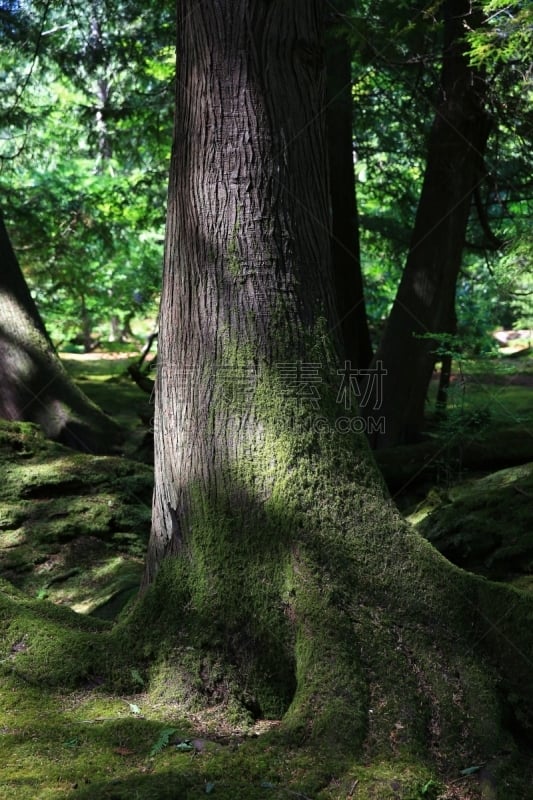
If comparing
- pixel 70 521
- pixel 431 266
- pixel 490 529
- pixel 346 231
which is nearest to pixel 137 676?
pixel 490 529

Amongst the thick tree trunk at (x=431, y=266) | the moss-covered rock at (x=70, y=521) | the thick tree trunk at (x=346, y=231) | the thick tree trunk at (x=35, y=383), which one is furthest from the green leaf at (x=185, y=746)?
the thick tree trunk at (x=346, y=231)

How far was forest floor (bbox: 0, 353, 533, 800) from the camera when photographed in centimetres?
274

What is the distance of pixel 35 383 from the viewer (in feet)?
25.5

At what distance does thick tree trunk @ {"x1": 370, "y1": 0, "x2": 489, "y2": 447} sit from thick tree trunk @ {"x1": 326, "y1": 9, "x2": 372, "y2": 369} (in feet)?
2.81

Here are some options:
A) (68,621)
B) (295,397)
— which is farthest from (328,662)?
(68,621)

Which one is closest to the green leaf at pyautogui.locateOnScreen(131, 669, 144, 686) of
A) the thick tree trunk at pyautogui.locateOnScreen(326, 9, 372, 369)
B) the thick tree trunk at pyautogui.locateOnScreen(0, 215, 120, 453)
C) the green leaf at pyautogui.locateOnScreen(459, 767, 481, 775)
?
the green leaf at pyautogui.locateOnScreen(459, 767, 481, 775)

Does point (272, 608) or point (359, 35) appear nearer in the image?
point (272, 608)

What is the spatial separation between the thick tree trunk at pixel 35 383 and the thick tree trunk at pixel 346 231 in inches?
122

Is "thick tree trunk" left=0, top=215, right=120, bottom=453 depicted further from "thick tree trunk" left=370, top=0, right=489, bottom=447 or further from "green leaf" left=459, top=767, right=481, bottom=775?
"green leaf" left=459, top=767, right=481, bottom=775

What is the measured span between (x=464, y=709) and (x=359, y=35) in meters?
4.90

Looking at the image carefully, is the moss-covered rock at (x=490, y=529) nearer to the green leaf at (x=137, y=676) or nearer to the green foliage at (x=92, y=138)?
the green leaf at (x=137, y=676)

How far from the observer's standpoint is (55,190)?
14094 mm

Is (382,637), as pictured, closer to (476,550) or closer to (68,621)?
(68,621)

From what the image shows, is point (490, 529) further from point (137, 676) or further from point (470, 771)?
point (137, 676)
